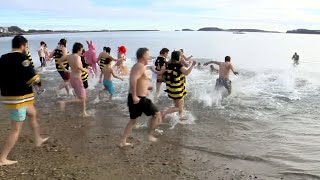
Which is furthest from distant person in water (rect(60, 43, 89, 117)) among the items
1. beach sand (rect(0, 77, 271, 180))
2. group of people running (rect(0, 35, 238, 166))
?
beach sand (rect(0, 77, 271, 180))

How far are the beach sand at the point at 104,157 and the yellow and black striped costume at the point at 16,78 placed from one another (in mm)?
933

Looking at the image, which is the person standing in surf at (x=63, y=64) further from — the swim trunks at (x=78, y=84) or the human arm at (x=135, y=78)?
the human arm at (x=135, y=78)

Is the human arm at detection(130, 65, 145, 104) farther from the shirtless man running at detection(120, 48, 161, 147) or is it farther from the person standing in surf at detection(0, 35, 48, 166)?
the person standing in surf at detection(0, 35, 48, 166)

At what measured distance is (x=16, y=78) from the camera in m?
5.69

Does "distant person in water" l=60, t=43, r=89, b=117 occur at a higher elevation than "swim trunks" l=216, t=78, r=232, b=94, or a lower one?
higher

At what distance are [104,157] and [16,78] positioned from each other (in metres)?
1.80

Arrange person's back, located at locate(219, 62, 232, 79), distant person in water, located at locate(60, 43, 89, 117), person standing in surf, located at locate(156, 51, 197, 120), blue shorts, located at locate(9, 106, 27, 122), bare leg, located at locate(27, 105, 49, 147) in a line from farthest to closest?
person's back, located at locate(219, 62, 232, 79)
distant person in water, located at locate(60, 43, 89, 117)
person standing in surf, located at locate(156, 51, 197, 120)
bare leg, located at locate(27, 105, 49, 147)
blue shorts, located at locate(9, 106, 27, 122)

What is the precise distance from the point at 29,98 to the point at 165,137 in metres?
2.96

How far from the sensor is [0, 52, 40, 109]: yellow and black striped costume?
5.62 m

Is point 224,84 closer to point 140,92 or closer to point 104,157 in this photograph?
point 140,92

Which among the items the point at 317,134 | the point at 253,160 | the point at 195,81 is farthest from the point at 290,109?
the point at 195,81

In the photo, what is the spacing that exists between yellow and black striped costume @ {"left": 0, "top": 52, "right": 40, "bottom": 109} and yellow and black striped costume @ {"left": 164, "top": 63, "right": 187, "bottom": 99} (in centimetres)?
346

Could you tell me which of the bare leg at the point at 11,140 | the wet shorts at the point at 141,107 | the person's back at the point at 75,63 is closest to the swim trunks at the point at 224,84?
the person's back at the point at 75,63

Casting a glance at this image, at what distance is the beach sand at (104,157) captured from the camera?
572 centimetres
